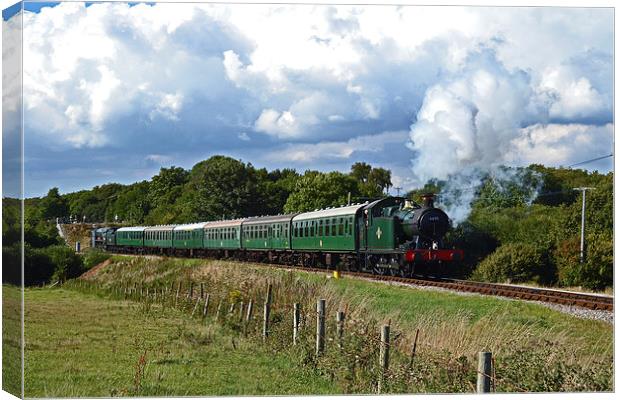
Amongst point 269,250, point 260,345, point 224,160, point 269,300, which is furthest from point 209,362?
point 269,250

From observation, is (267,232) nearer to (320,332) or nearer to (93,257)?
(93,257)

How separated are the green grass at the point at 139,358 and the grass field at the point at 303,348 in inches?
0.8

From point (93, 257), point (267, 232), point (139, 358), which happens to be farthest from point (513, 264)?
point (267, 232)

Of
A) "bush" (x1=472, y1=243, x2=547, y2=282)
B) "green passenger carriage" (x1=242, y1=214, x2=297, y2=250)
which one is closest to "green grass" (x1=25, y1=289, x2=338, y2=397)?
"bush" (x1=472, y1=243, x2=547, y2=282)

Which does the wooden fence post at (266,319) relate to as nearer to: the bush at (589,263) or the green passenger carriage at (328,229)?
the bush at (589,263)

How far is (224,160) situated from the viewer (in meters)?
13.9

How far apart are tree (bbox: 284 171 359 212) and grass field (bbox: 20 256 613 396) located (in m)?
2.60

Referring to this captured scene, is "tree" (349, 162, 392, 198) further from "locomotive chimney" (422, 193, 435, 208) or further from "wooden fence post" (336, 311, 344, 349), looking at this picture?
"locomotive chimney" (422, 193, 435, 208)

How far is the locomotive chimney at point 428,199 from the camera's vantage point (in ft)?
63.1

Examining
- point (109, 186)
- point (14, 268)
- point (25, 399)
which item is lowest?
point (25, 399)

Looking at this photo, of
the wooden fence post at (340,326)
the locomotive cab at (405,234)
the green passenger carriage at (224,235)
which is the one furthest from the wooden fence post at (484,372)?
the green passenger carriage at (224,235)

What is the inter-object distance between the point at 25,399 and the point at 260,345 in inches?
159

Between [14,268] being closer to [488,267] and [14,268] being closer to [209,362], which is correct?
[209,362]

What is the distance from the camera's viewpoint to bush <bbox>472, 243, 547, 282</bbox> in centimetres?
1812
